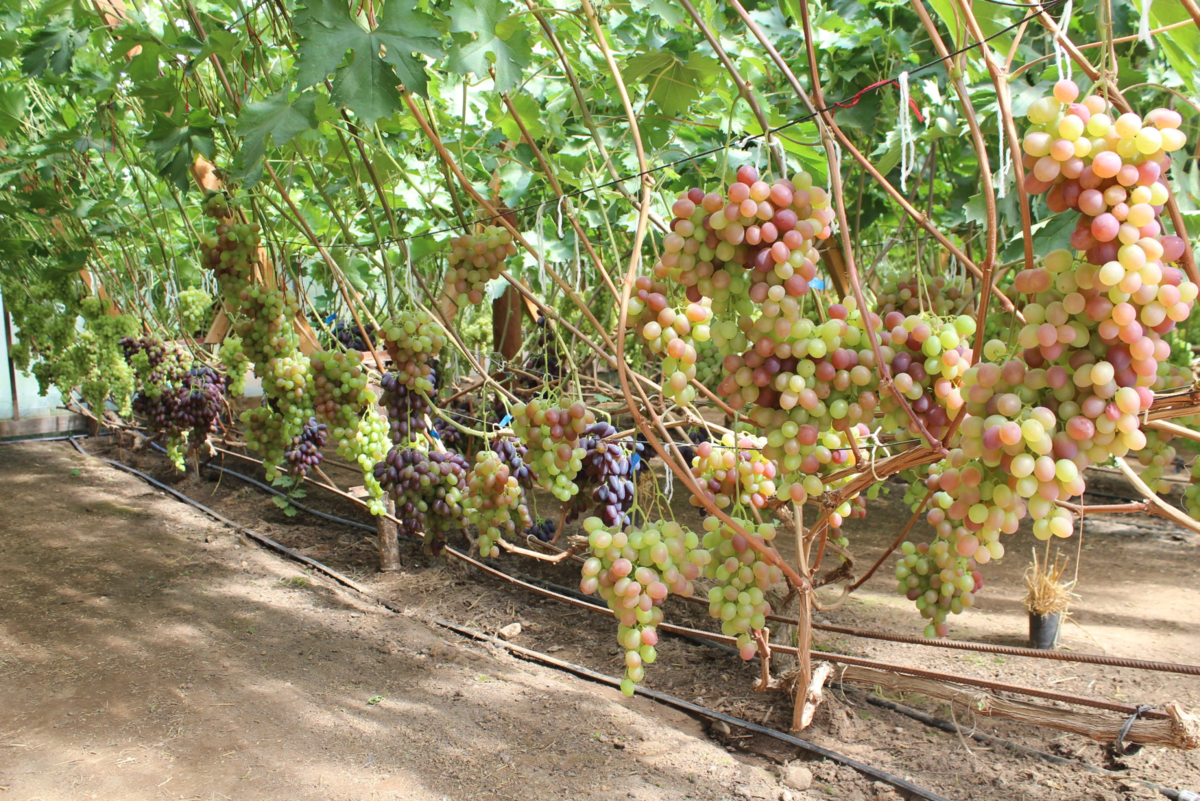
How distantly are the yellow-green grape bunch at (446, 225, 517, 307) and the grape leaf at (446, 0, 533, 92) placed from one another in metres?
0.34

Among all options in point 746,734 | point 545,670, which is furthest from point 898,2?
point 545,670

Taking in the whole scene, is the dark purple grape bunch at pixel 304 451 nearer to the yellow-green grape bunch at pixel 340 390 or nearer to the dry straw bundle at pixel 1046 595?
the yellow-green grape bunch at pixel 340 390

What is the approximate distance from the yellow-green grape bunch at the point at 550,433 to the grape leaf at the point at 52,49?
206cm

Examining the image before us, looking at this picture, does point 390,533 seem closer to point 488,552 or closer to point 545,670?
point 545,670

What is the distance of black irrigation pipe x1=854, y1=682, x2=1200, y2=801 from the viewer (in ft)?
6.66

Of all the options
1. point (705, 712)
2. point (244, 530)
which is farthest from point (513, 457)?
point (244, 530)

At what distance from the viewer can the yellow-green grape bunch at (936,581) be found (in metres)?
1.87

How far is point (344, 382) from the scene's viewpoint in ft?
7.97

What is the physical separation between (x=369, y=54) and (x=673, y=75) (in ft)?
2.32

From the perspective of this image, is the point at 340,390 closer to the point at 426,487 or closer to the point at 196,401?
the point at 426,487

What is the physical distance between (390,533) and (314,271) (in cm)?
152

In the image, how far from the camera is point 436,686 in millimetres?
2984

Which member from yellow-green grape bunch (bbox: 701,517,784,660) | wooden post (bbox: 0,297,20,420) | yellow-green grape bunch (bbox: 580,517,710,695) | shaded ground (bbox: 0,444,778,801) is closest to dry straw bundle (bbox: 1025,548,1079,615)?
shaded ground (bbox: 0,444,778,801)

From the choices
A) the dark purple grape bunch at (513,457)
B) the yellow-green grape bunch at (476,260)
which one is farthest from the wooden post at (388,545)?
the yellow-green grape bunch at (476,260)
